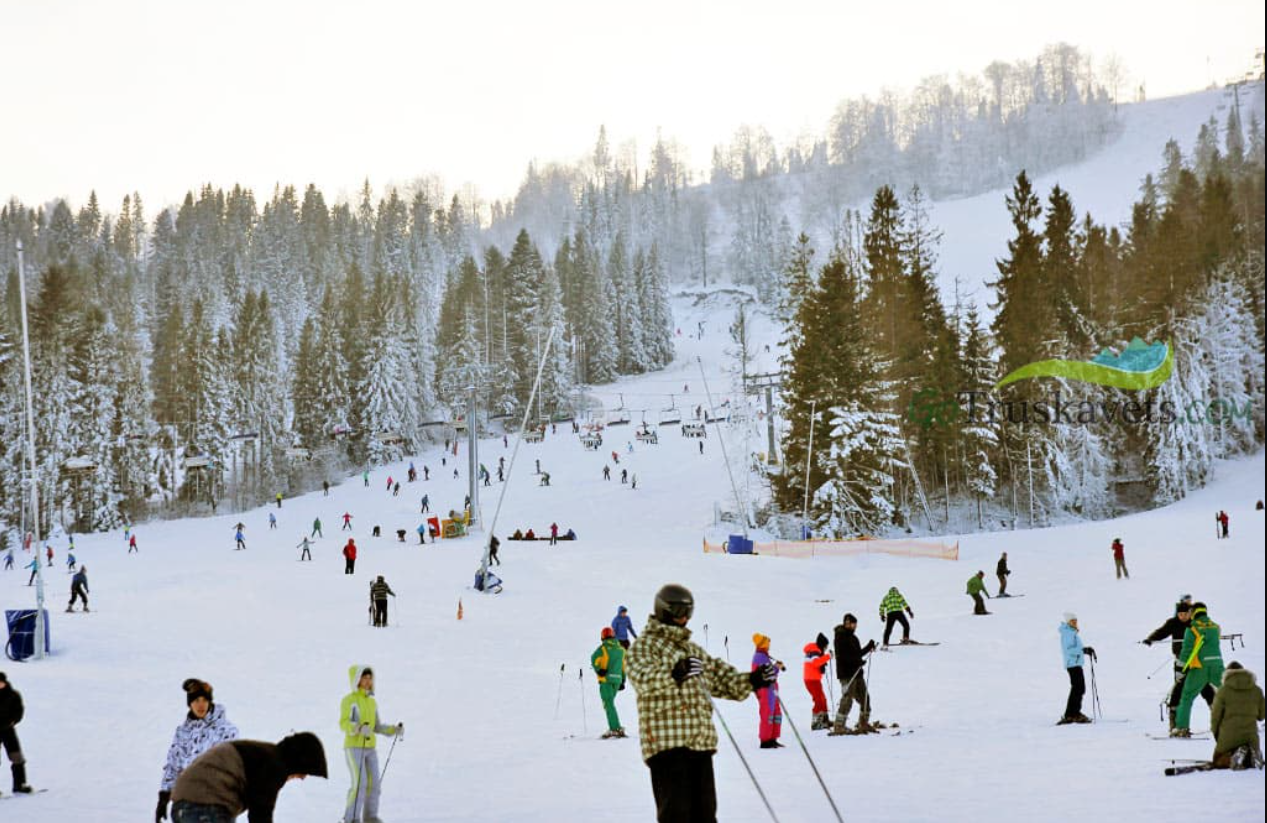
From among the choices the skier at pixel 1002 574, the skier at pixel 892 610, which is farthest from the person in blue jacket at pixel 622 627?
the skier at pixel 1002 574

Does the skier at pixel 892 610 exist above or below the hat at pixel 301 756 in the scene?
below

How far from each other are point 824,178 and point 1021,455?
139142 mm

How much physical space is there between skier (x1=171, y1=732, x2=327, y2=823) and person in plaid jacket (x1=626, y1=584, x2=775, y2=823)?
61.8 inches

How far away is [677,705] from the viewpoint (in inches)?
190

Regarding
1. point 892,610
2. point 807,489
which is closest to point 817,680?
point 892,610

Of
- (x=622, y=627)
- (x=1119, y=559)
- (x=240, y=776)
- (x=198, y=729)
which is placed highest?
(x=240, y=776)

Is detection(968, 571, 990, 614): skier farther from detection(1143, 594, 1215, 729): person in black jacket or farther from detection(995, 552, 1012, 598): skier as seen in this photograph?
detection(1143, 594, 1215, 729): person in black jacket

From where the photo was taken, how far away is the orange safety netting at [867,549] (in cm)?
3475

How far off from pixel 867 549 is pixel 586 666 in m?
17.4

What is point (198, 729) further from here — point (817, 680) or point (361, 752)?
point (817, 680)

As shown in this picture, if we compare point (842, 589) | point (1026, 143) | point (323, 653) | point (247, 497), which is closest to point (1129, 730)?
point (323, 653)

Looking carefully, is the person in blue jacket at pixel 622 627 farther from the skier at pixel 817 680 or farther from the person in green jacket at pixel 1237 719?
the person in green jacket at pixel 1237 719

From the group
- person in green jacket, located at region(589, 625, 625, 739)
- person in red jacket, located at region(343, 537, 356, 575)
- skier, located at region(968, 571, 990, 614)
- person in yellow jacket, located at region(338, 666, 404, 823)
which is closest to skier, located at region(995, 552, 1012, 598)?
skier, located at region(968, 571, 990, 614)

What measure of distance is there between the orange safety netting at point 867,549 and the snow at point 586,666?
74 centimetres
